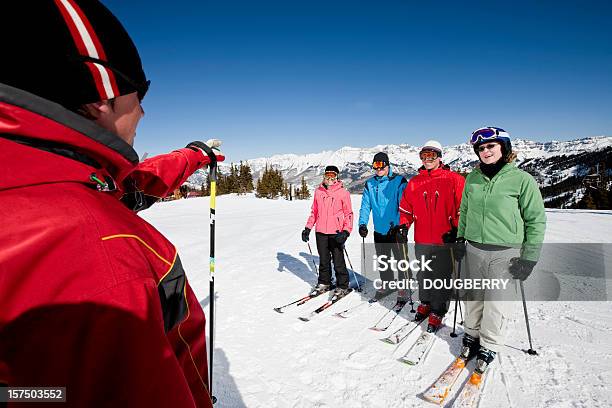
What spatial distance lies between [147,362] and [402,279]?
18.3 ft

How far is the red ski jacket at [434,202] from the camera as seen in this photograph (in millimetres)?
4449

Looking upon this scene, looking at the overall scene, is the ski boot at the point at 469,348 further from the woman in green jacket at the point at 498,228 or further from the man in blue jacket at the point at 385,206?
the man in blue jacket at the point at 385,206

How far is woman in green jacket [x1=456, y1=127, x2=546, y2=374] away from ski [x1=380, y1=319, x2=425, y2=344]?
82 centimetres

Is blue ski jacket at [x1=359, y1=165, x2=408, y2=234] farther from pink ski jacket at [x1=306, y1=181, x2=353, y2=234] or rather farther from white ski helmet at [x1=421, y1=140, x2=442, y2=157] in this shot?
white ski helmet at [x1=421, y1=140, x2=442, y2=157]

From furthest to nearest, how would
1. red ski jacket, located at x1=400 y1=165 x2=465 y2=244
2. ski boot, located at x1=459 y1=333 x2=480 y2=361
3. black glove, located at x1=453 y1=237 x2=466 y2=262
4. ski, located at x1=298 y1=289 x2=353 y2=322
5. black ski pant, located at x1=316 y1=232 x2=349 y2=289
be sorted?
black ski pant, located at x1=316 y1=232 x2=349 y2=289, ski, located at x1=298 y1=289 x2=353 y2=322, red ski jacket, located at x1=400 y1=165 x2=465 y2=244, black glove, located at x1=453 y1=237 x2=466 y2=262, ski boot, located at x1=459 y1=333 x2=480 y2=361

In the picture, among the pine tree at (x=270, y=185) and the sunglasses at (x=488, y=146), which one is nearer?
the sunglasses at (x=488, y=146)

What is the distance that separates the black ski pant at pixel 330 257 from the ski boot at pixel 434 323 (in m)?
1.89

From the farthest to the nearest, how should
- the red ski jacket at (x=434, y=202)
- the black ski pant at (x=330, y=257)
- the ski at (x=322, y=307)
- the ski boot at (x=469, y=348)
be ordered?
the black ski pant at (x=330, y=257) → the ski at (x=322, y=307) → the red ski jacket at (x=434, y=202) → the ski boot at (x=469, y=348)

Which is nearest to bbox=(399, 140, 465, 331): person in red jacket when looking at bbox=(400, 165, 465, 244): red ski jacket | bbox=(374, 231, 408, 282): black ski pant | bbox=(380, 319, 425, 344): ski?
bbox=(400, 165, 465, 244): red ski jacket

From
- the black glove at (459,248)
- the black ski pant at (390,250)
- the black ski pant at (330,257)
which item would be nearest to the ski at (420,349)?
the black glove at (459,248)

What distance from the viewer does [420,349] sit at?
3.94m

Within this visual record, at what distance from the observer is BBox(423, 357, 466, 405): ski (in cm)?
303

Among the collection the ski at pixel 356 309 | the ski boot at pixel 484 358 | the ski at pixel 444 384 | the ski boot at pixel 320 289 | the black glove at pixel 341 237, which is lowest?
the ski at pixel 356 309

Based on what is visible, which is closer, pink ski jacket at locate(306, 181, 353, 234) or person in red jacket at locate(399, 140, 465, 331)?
person in red jacket at locate(399, 140, 465, 331)
